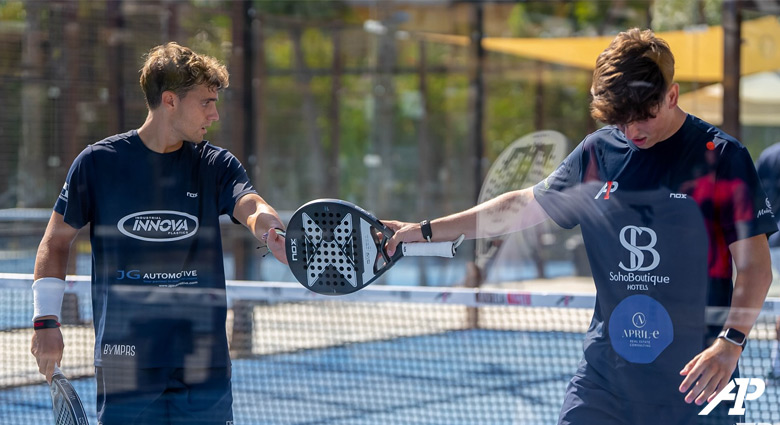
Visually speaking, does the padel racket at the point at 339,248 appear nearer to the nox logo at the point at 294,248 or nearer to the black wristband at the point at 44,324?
the nox logo at the point at 294,248

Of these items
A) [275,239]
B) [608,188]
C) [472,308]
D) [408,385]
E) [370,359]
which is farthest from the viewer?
[472,308]

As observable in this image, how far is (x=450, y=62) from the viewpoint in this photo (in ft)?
33.9

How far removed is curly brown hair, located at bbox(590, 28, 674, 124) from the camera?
2.50 meters

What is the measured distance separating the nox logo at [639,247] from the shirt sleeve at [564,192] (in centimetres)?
21

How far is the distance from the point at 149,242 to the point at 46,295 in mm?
382

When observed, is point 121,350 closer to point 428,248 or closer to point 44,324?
point 44,324

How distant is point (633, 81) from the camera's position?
2502 millimetres

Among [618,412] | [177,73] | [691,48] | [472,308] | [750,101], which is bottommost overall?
[472,308]

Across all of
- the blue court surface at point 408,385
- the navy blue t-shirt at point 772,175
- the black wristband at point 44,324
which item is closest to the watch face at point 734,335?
the black wristband at point 44,324

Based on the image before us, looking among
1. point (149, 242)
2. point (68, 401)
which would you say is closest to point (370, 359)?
point (68, 401)

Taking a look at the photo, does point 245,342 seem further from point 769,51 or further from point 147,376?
point 769,51

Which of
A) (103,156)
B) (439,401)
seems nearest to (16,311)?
(439,401)

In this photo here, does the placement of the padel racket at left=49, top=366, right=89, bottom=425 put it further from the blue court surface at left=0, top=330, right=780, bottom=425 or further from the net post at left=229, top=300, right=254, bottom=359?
the net post at left=229, top=300, right=254, bottom=359

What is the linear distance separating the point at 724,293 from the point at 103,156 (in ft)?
6.13
